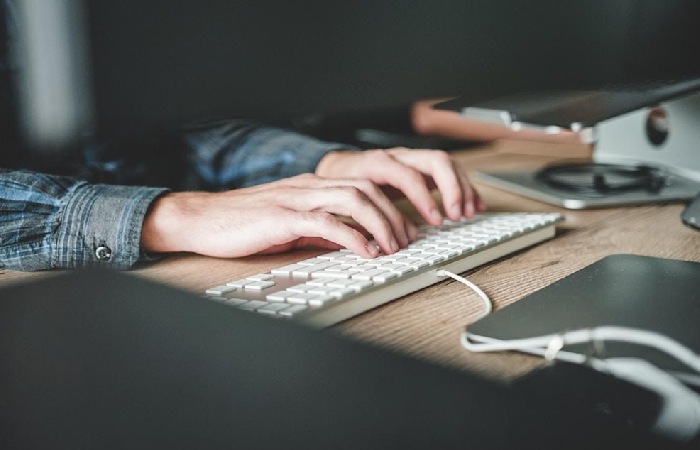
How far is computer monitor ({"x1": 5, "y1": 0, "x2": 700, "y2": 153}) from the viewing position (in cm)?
23

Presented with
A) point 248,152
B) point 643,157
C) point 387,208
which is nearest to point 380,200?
point 387,208

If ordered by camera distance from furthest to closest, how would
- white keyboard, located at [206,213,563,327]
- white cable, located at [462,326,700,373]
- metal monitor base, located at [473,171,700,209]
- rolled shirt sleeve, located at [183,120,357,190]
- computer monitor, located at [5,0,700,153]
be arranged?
rolled shirt sleeve, located at [183,120,357,190], metal monitor base, located at [473,171,700,209], white keyboard, located at [206,213,563,327], white cable, located at [462,326,700,373], computer monitor, located at [5,0,700,153]

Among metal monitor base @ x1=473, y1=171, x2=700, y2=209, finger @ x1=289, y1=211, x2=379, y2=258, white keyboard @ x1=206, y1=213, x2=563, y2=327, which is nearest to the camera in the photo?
white keyboard @ x1=206, y1=213, x2=563, y2=327

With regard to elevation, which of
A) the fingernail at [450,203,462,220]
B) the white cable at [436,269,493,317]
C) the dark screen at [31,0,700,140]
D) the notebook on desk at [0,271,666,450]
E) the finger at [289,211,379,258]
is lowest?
the white cable at [436,269,493,317]

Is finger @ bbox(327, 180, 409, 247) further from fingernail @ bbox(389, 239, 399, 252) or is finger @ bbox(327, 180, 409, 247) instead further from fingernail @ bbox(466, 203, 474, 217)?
fingernail @ bbox(466, 203, 474, 217)

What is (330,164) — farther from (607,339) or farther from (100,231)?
(607,339)

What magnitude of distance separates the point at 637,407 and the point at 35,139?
0.30 m

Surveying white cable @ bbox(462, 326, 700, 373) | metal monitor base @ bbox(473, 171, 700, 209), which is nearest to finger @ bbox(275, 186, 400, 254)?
white cable @ bbox(462, 326, 700, 373)

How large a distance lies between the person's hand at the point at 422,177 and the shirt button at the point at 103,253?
0.82ft

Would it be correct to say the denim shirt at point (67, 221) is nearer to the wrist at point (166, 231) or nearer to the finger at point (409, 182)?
the wrist at point (166, 231)

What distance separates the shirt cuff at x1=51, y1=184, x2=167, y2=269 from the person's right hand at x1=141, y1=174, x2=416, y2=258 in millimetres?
15

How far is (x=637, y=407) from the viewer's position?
0.38m

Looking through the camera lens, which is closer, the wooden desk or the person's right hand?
the wooden desk

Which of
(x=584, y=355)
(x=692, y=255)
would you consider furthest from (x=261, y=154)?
(x=584, y=355)
